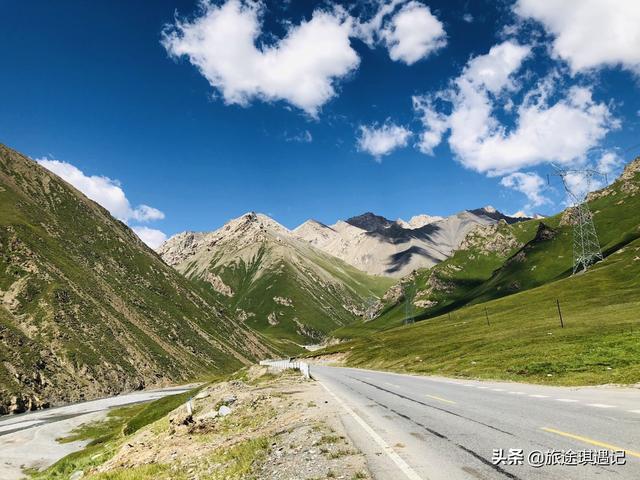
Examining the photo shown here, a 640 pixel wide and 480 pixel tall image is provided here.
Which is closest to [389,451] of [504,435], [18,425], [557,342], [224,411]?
[504,435]

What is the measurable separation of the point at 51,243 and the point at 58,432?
113 metres

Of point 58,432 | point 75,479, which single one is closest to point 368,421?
point 75,479

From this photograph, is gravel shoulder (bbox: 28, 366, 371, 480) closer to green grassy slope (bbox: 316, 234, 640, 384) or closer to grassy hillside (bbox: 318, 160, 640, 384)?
green grassy slope (bbox: 316, 234, 640, 384)

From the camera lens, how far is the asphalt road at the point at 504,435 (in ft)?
32.4

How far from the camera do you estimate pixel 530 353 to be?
51188 mm

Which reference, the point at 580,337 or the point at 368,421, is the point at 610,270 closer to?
the point at 580,337

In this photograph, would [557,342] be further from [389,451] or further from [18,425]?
[18,425]

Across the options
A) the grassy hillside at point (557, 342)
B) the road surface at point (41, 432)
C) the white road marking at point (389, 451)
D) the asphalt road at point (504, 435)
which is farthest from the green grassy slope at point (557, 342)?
the road surface at point (41, 432)

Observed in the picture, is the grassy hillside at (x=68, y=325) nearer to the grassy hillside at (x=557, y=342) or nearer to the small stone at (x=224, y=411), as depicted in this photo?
the grassy hillside at (x=557, y=342)

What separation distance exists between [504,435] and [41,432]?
83.9 metres

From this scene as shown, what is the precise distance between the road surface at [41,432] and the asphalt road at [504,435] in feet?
166

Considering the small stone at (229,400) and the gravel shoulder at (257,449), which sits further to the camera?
the small stone at (229,400)

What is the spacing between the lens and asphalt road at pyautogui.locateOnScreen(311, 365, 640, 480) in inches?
389

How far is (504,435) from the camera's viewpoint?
43.7 feet
